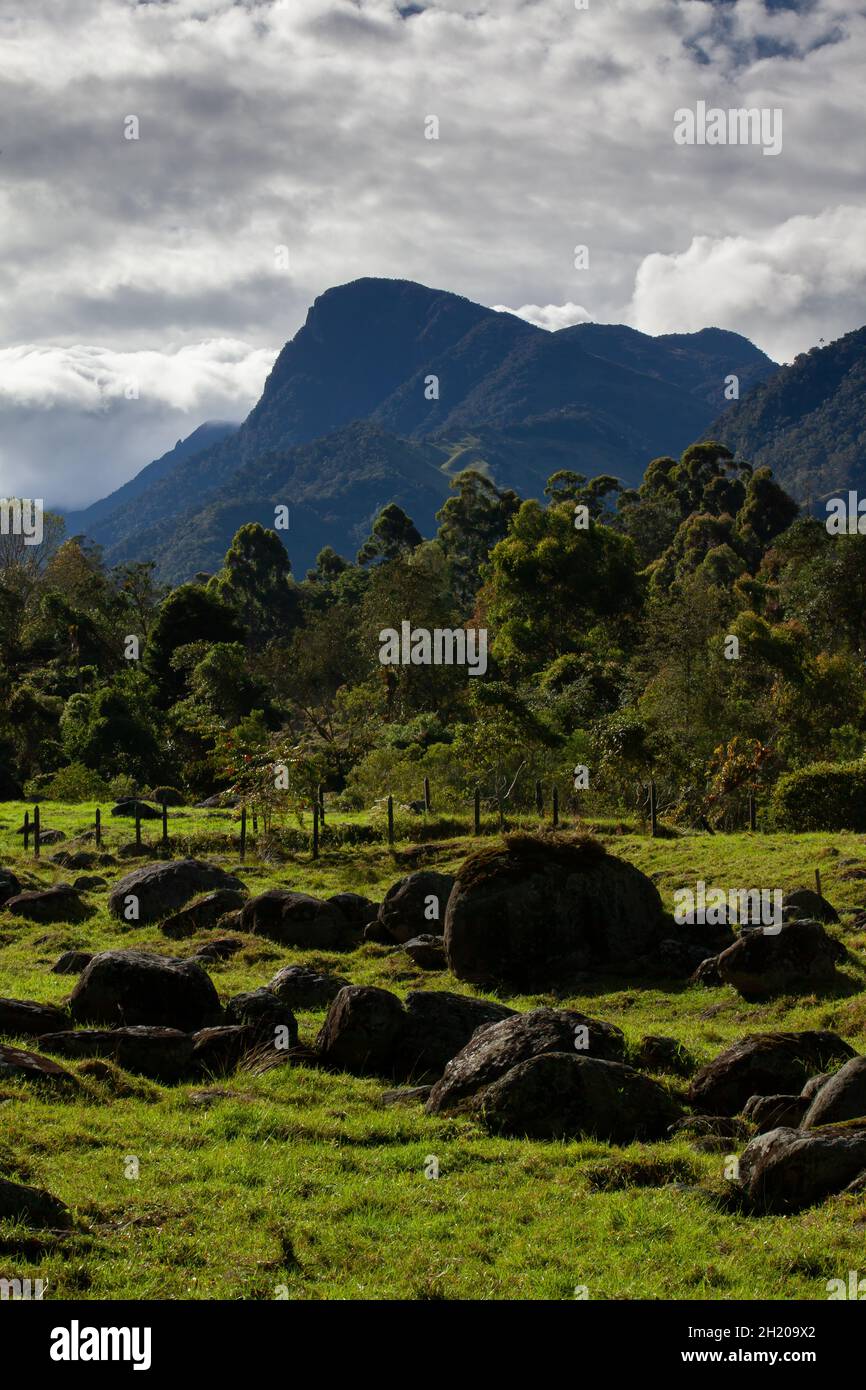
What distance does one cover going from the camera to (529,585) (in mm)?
69625

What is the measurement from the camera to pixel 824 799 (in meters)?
36.4

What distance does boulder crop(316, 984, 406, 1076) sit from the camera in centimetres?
1634

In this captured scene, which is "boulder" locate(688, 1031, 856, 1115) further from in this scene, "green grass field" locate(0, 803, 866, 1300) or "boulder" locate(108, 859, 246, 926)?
"boulder" locate(108, 859, 246, 926)

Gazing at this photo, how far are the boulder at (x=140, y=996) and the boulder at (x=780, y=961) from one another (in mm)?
8523

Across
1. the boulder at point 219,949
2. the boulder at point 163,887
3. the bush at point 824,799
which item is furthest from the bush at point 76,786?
the boulder at point 219,949

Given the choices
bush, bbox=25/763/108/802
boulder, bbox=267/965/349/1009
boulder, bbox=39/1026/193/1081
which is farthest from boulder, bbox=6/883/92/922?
bush, bbox=25/763/108/802

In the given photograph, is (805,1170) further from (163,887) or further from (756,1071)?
(163,887)

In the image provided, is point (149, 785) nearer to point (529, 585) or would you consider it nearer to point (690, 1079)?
point (529, 585)

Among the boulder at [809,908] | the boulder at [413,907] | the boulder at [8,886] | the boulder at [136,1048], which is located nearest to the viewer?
the boulder at [136,1048]

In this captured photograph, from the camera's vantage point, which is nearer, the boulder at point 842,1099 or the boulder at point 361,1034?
the boulder at point 842,1099

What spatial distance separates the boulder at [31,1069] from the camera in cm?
1370

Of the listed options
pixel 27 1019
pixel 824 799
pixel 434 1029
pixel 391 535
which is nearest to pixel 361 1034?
pixel 434 1029

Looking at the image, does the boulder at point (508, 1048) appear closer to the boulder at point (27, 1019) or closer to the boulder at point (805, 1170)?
the boulder at point (805, 1170)
